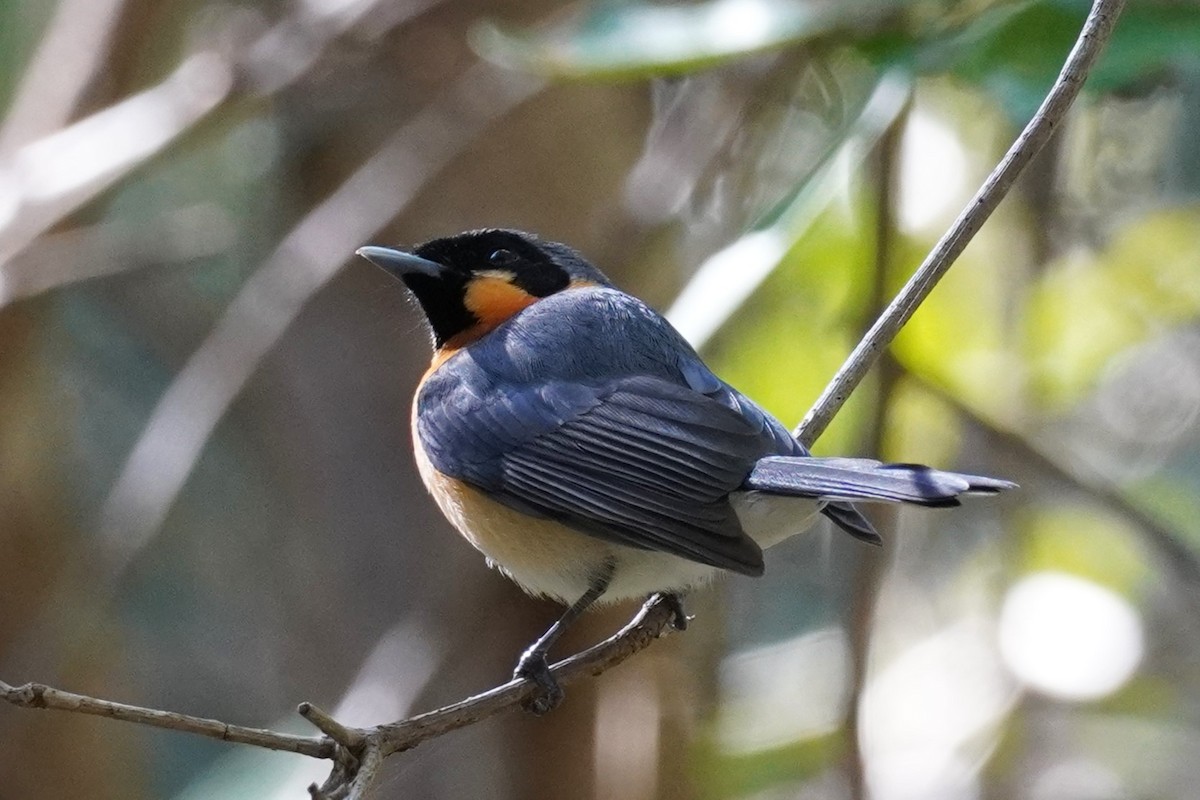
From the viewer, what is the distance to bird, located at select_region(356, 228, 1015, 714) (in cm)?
250

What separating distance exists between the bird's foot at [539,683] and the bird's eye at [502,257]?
1.06 meters

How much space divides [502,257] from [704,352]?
0.60 metres

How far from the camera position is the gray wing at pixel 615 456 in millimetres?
2488

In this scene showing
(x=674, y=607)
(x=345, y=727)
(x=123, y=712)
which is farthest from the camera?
(x=674, y=607)

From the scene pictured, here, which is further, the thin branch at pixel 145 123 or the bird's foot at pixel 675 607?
the thin branch at pixel 145 123

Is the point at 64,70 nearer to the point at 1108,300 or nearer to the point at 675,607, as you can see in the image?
the point at 675,607

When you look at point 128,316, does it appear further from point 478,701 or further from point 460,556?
point 478,701

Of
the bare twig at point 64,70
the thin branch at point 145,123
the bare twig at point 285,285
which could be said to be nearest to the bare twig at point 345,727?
the bare twig at point 285,285

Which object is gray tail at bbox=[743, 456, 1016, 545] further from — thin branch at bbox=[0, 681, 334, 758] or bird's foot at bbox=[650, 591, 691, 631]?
thin branch at bbox=[0, 681, 334, 758]

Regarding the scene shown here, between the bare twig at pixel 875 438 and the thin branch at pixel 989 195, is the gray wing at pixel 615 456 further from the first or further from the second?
the bare twig at pixel 875 438

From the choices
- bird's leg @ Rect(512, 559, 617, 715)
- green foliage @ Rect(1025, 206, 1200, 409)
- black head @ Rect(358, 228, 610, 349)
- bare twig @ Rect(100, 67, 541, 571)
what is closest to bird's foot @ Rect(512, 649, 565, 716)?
bird's leg @ Rect(512, 559, 617, 715)

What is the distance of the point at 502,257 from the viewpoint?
132 inches

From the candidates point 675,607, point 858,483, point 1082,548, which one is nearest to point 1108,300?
point 1082,548

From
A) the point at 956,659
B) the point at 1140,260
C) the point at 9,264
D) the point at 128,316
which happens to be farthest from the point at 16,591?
the point at 1140,260
